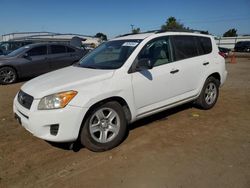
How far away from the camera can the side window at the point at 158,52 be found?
4.59 m

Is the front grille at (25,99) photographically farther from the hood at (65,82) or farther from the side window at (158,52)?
the side window at (158,52)

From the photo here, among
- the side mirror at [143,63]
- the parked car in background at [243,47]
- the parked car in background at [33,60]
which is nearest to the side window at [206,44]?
the side mirror at [143,63]

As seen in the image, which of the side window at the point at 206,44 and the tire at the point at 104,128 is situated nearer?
the tire at the point at 104,128

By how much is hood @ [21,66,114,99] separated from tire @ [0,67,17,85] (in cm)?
661

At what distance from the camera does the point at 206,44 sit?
5.83 metres

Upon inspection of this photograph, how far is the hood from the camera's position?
12.3ft

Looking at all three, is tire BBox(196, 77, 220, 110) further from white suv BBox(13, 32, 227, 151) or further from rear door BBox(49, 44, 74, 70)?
rear door BBox(49, 44, 74, 70)

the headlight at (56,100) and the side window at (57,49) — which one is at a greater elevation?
the side window at (57,49)

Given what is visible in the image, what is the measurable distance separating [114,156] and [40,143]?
4.51 feet

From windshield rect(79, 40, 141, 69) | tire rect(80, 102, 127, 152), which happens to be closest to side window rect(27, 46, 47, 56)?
windshield rect(79, 40, 141, 69)

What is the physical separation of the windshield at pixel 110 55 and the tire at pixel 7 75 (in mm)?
6154

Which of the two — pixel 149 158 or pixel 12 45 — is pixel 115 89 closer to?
pixel 149 158

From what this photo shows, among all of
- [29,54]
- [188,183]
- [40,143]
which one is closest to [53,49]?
[29,54]

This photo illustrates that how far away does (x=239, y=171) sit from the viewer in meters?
3.35
